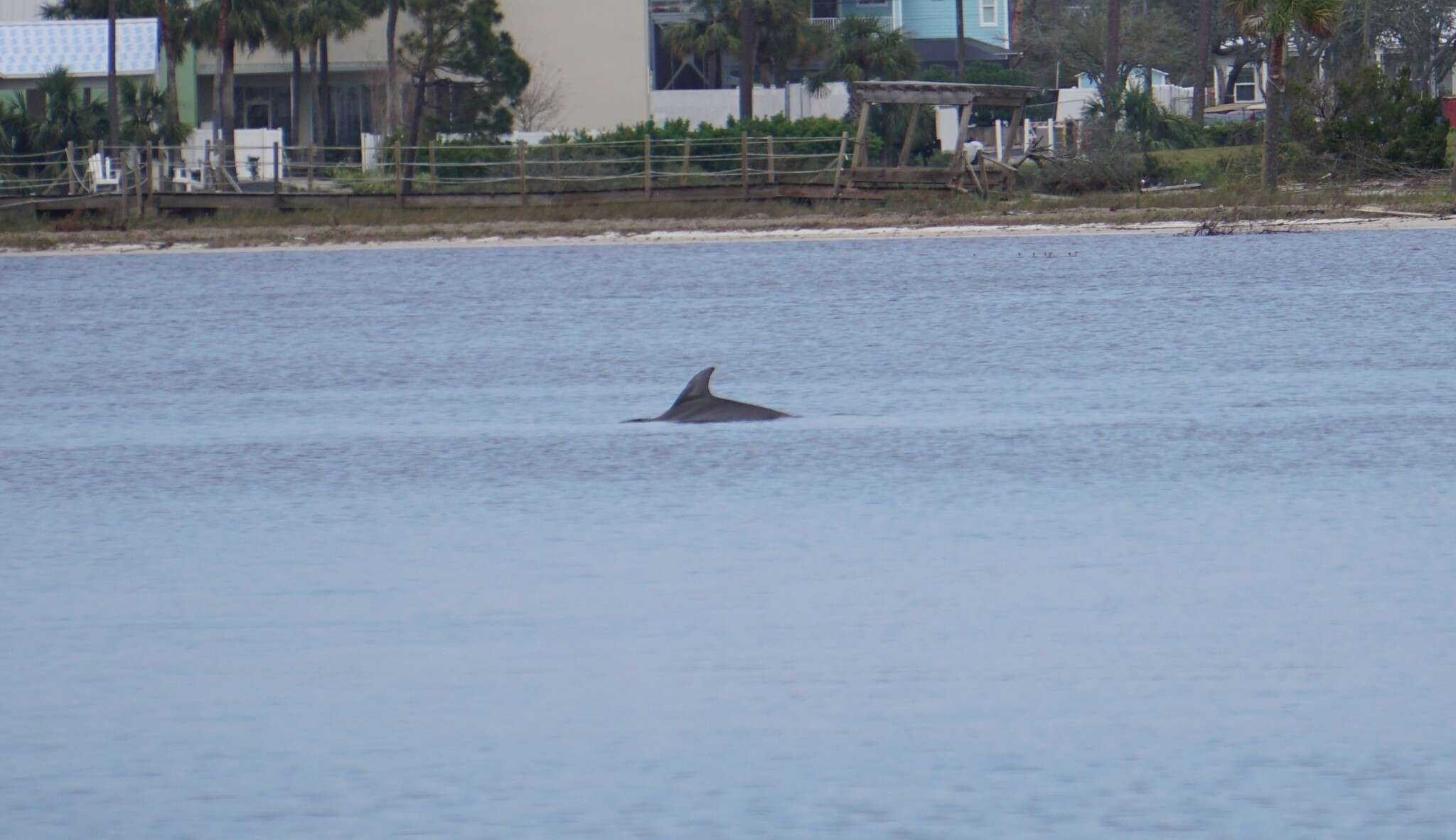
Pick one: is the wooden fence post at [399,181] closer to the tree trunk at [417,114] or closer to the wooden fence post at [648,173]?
the wooden fence post at [648,173]

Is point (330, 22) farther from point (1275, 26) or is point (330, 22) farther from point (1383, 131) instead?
point (1383, 131)

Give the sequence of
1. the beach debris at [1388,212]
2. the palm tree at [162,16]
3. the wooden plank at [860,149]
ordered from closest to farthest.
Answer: the beach debris at [1388,212] → the wooden plank at [860,149] → the palm tree at [162,16]

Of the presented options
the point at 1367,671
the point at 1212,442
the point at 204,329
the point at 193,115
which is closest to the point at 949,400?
the point at 1212,442

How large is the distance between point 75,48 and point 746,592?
132 ft

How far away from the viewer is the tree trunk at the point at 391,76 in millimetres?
47188

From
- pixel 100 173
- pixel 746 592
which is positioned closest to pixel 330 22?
pixel 100 173

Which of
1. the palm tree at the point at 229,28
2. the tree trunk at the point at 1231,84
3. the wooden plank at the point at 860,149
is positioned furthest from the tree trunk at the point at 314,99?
the tree trunk at the point at 1231,84

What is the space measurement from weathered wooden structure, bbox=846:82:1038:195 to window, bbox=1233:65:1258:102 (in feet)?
141

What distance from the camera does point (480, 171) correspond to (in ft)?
126

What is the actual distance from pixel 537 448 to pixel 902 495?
2.72 meters

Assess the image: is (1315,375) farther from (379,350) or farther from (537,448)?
(379,350)

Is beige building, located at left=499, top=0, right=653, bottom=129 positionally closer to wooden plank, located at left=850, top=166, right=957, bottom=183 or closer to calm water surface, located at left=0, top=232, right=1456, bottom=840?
wooden plank, located at left=850, top=166, right=957, bottom=183

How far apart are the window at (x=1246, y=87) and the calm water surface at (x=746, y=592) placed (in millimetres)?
59429

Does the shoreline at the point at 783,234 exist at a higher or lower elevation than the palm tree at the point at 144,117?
lower
